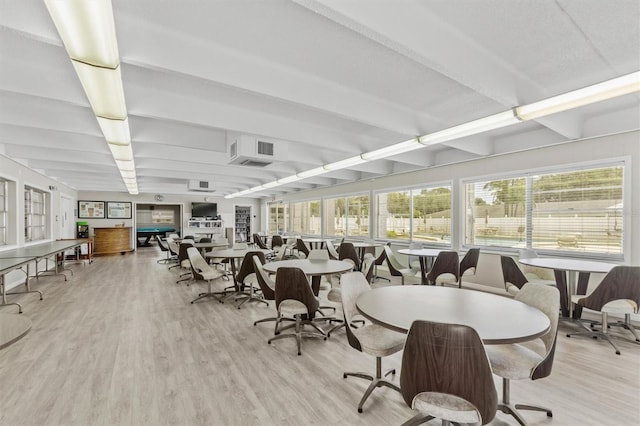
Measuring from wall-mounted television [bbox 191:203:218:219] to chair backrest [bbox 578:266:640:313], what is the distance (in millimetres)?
14014

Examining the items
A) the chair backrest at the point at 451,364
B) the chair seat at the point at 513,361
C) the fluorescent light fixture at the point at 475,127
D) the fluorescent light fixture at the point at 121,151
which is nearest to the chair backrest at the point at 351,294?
the chair backrest at the point at 451,364

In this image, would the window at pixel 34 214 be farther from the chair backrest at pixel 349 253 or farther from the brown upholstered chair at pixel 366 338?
the brown upholstered chair at pixel 366 338

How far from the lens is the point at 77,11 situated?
1.38 m

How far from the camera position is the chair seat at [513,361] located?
1.77 m

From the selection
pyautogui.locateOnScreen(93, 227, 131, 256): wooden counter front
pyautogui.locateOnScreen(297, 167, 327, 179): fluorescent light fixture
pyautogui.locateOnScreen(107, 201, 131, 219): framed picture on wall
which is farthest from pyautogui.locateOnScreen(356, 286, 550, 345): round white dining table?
pyautogui.locateOnScreen(107, 201, 131, 219): framed picture on wall

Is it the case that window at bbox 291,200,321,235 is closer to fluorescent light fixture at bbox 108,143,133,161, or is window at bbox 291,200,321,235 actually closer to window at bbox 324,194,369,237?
window at bbox 324,194,369,237

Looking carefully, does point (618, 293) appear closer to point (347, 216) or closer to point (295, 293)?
point (295, 293)

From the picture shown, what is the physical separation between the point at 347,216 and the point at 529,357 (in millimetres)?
7269

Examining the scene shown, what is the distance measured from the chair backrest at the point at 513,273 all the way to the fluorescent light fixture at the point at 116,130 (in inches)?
200

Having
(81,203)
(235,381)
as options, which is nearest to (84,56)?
(235,381)

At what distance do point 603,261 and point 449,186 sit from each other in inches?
107

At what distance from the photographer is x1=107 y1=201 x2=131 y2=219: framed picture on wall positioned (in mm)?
12398

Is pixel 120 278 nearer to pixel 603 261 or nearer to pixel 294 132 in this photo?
pixel 294 132

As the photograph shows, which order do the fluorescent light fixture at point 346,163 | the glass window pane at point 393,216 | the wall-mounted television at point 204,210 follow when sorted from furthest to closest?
1. the wall-mounted television at point 204,210
2. the glass window pane at point 393,216
3. the fluorescent light fixture at point 346,163
